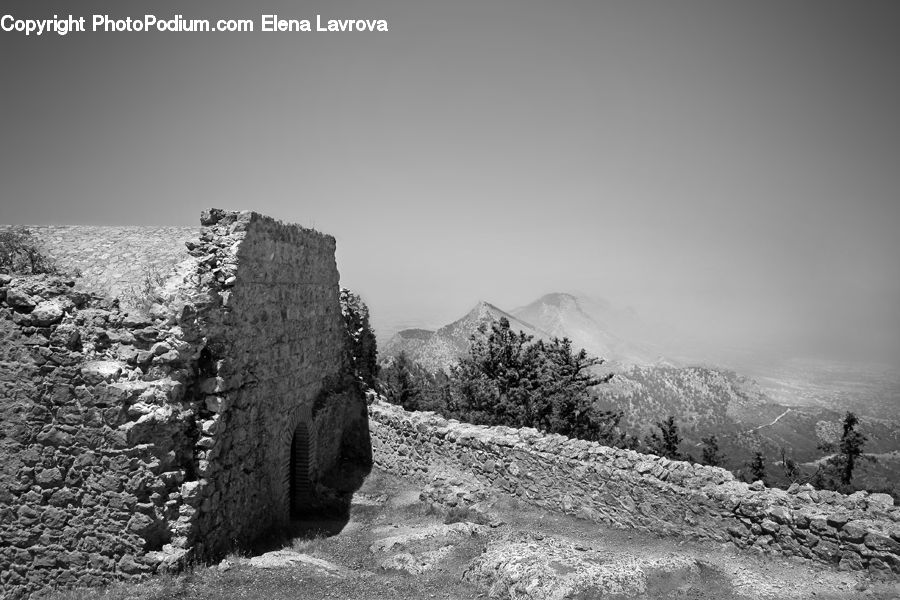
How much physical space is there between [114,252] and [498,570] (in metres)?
9.65

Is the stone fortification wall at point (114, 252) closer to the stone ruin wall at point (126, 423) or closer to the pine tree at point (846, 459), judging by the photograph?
the stone ruin wall at point (126, 423)

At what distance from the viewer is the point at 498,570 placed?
28.4 ft

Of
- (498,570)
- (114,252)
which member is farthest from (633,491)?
(114,252)

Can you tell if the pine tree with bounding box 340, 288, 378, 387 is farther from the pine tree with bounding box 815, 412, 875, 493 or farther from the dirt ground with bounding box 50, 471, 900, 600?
the pine tree with bounding box 815, 412, 875, 493

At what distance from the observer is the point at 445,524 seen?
37.9 ft

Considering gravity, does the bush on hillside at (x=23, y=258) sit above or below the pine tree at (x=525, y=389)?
above

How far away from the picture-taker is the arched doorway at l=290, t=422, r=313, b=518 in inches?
505

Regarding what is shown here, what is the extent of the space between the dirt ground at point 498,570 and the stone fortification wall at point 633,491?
0.33 meters

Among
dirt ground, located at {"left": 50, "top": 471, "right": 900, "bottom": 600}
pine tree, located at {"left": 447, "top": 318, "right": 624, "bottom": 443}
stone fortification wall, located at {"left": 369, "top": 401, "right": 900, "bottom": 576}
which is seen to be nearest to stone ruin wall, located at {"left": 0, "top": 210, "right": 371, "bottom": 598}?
dirt ground, located at {"left": 50, "top": 471, "right": 900, "bottom": 600}

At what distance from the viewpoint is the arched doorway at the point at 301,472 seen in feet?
42.1

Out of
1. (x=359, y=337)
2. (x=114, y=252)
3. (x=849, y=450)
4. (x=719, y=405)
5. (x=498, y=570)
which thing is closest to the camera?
(x=498, y=570)

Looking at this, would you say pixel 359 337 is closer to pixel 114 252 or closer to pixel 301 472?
pixel 301 472

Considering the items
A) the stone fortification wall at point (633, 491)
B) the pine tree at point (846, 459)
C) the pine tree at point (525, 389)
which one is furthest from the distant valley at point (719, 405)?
the stone fortification wall at point (633, 491)

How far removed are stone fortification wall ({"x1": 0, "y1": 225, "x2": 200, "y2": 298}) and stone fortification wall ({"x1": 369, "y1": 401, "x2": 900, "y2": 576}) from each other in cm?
762
